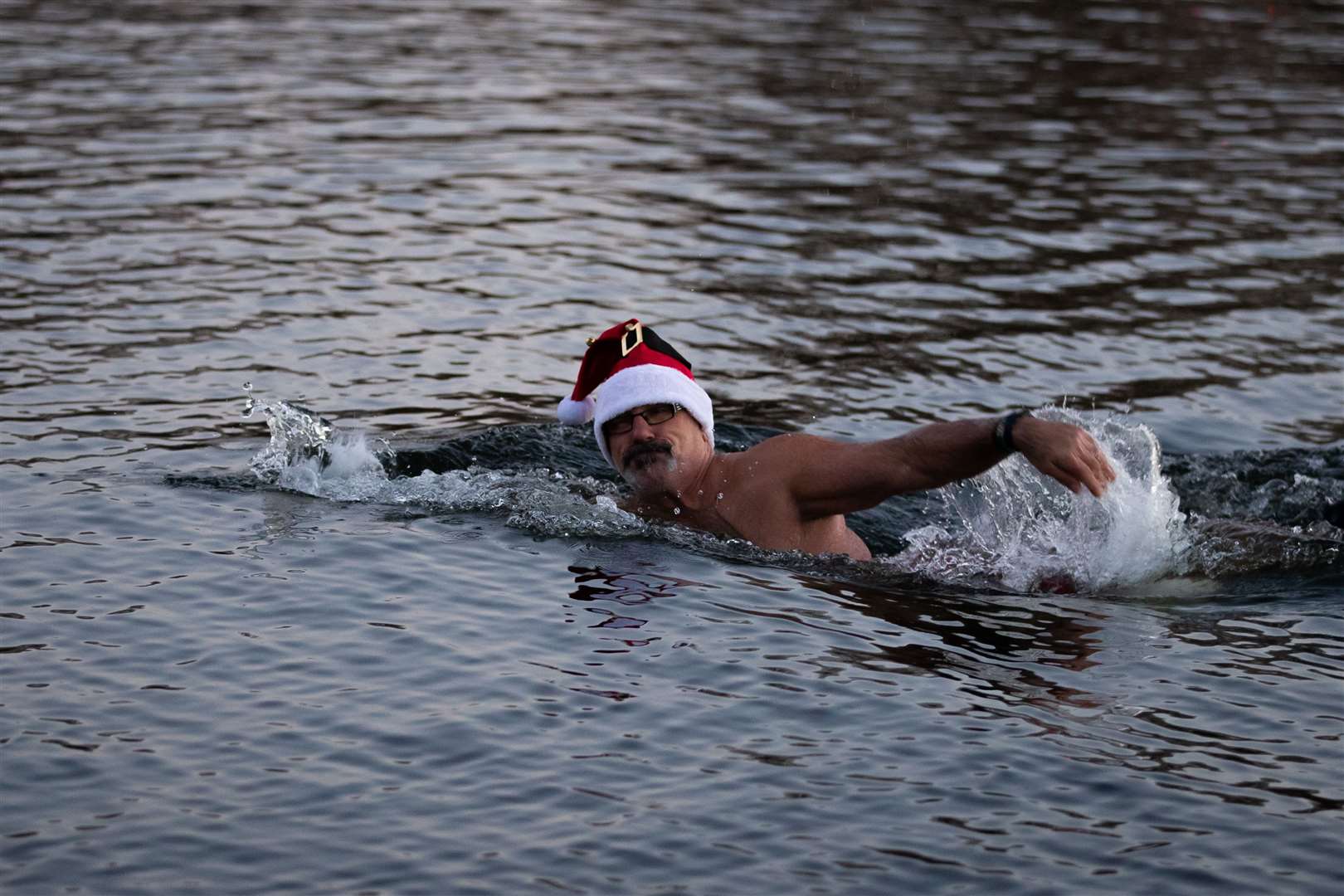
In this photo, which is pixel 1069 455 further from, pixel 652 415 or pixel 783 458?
pixel 652 415

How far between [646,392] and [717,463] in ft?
1.63

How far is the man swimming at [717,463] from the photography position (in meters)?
7.76

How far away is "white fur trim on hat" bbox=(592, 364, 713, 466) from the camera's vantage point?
337 inches

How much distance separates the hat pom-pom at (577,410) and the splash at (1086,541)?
5.30 ft

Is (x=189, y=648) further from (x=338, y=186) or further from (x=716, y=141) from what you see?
(x=716, y=141)

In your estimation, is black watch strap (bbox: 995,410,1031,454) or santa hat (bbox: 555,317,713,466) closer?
black watch strap (bbox: 995,410,1031,454)

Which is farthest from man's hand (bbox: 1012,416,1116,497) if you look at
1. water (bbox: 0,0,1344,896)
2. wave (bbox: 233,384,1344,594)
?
wave (bbox: 233,384,1344,594)

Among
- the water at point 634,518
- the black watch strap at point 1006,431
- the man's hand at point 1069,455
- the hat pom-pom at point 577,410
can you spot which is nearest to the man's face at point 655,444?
the hat pom-pom at point 577,410

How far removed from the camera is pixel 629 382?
28.3ft

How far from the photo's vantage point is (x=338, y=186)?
17500 mm

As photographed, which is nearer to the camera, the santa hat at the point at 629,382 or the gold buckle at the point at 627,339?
the santa hat at the point at 629,382

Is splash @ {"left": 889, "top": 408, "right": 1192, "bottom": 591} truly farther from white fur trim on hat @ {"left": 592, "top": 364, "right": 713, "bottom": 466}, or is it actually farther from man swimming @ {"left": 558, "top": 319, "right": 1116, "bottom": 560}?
white fur trim on hat @ {"left": 592, "top": 364, "right": 713, "bottom": 466}

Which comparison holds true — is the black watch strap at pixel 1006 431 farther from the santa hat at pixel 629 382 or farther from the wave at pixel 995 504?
the santa hat at pixel 629 382

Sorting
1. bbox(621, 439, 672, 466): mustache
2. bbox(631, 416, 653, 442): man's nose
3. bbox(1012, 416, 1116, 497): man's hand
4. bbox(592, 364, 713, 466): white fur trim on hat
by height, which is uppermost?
bbox(1012, 416, 1116, 497): man's hand
